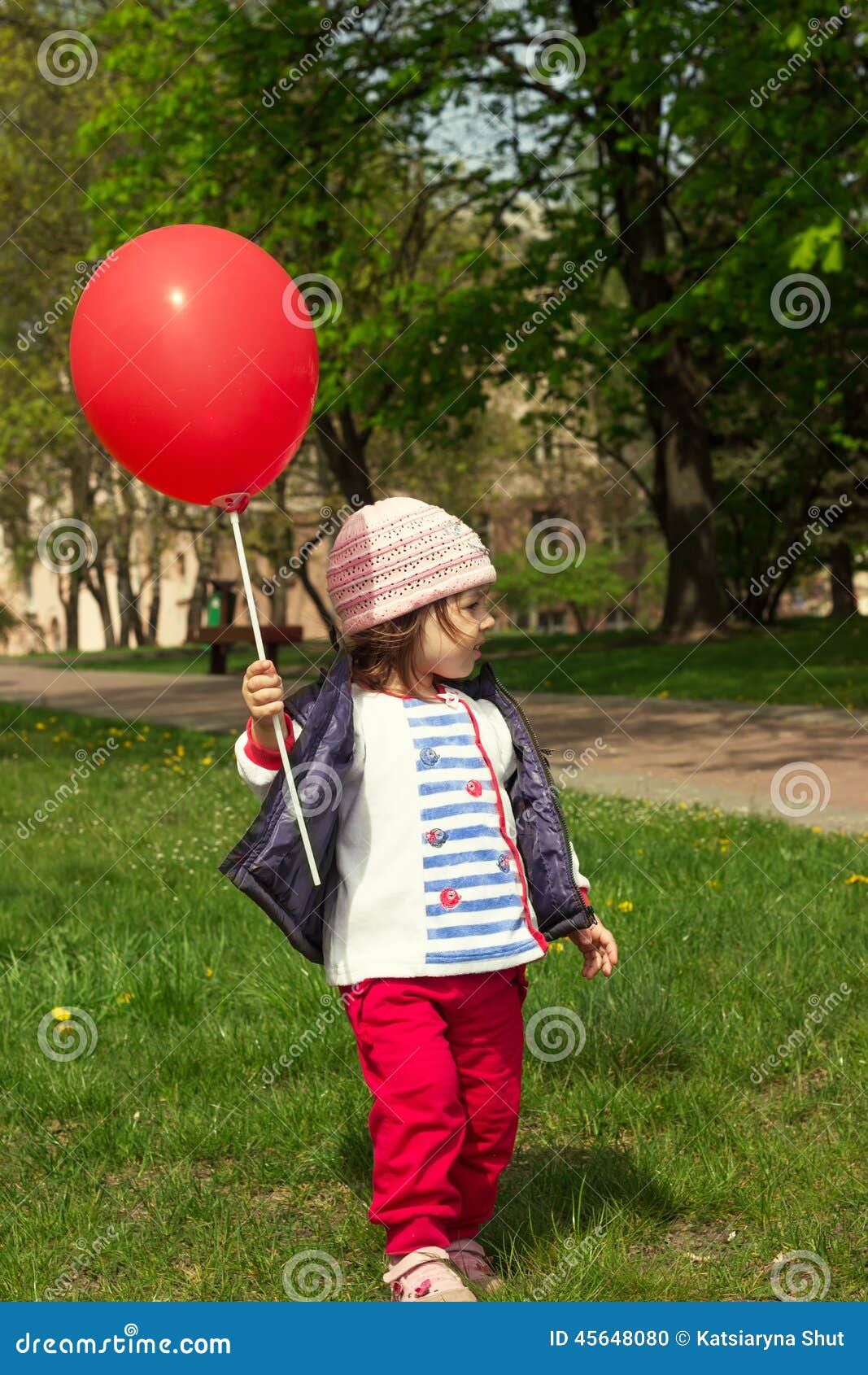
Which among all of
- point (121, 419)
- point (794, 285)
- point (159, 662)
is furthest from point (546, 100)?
point (121, 419)

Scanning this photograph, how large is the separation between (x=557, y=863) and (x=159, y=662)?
23.0m

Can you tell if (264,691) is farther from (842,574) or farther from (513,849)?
(842,574)

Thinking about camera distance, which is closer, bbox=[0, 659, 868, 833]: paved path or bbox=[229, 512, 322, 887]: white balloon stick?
bbox=[229, 512, 322, 887]: white balloon stick

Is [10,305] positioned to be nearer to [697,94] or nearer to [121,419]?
[697,94]

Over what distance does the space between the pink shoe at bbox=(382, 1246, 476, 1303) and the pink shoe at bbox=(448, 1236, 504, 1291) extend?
12cm

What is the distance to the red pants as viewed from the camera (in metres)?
2.56

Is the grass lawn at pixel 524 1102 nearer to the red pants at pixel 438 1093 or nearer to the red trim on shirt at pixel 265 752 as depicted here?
the red pants at pixel 438 1093

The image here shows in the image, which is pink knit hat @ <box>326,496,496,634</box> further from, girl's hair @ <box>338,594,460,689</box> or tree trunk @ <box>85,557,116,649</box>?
tree trunk @ <box>85,557,116,649</box>

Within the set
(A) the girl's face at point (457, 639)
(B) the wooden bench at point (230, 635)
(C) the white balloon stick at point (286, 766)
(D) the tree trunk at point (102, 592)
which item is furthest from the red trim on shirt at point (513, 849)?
(D) the tree trunk at point (102, 592)

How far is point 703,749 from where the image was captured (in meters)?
9.15

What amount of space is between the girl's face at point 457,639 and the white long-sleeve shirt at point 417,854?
0.27 ft

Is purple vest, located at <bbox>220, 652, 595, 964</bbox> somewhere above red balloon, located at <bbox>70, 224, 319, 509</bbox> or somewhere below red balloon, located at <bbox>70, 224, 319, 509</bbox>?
below

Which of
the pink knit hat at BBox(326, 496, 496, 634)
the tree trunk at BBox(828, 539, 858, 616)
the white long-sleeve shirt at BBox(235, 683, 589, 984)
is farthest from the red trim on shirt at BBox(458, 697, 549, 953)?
the tree trunk at BBox(828, 539, 858, 616)

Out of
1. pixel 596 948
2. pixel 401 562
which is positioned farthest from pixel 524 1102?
pixel 401 562
